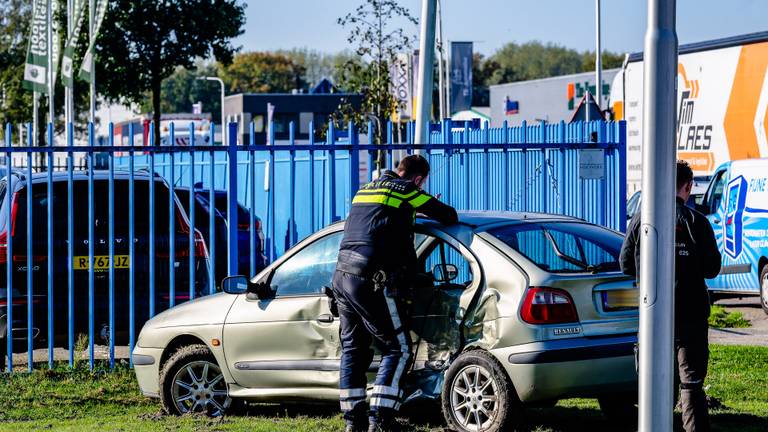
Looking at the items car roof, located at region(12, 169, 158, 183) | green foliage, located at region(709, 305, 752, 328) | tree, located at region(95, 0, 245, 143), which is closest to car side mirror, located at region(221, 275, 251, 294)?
car roof, located at region(12, 169, 158, 183)

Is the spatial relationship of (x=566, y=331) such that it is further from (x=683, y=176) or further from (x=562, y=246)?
(x=683, y=176)

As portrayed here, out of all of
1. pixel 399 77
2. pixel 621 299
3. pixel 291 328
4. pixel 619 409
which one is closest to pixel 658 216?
pixel 621 299

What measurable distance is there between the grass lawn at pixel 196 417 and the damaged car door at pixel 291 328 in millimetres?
313

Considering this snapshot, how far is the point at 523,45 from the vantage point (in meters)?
167

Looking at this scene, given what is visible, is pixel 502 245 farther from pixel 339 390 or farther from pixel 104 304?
pixel 104 304

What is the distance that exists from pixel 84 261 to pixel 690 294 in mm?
5701

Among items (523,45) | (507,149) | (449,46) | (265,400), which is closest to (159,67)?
(449,46)

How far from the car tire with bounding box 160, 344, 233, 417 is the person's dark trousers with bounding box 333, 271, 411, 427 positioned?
1309 millimetres

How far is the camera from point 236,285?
8648 millimetres

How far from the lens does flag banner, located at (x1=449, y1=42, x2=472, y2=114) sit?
48.7 meters

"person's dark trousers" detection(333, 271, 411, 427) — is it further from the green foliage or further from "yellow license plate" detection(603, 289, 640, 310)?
the green foliage

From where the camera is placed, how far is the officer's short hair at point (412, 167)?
26.9ft

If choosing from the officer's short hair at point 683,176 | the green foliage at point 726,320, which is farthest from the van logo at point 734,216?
the officer's short hair at point 683,176

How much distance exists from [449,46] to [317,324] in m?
42.4
